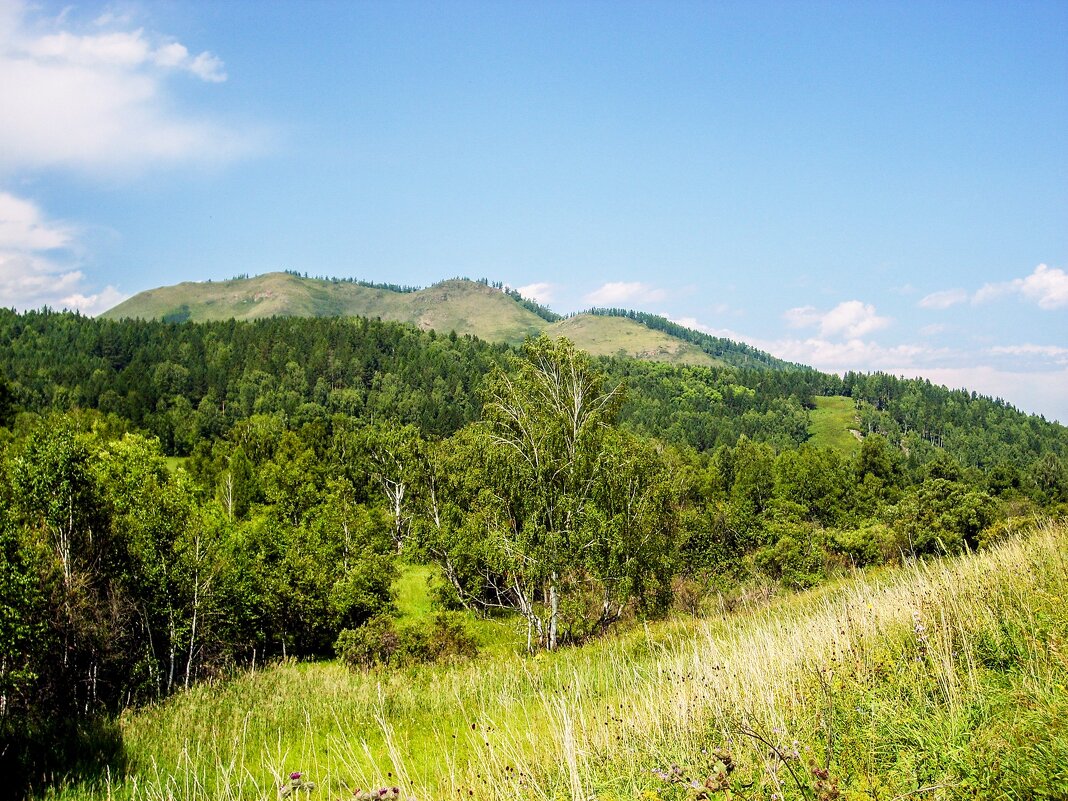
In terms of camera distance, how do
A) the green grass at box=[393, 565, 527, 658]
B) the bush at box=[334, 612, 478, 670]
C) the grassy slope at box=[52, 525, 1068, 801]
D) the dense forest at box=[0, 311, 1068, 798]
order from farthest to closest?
1. the bush at box=[334, 612, 478, 670]
2. the green grass at box=[393, 565, 527, 658]
3. the dense forest at box=[0, 311, 1068, 798]
4. the grassy slope at box=[52, 525, 1068, 801]

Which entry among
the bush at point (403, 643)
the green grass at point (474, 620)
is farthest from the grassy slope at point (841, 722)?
the bush at point (403, 643)

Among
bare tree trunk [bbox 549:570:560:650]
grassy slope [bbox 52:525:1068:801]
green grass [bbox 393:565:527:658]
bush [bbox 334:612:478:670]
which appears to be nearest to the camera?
grassy slope [bbox 52:525:1068:801]

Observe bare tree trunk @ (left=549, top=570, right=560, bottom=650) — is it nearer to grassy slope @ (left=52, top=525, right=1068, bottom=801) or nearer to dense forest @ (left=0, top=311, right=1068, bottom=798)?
dense forest @ (left=0, top=311, right=1068, bottom=798)

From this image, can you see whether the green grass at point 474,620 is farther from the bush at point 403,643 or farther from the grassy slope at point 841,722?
the grassy slope at point 841,722

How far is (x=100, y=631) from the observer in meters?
22.7

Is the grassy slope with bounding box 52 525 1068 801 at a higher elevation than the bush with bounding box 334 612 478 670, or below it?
higher

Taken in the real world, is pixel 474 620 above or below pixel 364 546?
below

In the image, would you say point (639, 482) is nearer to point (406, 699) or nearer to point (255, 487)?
point (406, 699)

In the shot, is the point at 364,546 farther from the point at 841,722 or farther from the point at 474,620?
the point at 841,722

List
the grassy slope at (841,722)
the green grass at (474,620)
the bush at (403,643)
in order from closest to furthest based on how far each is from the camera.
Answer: the grassy slope at (841,722) < the green grass at (474,620) < the bush at (403,643)

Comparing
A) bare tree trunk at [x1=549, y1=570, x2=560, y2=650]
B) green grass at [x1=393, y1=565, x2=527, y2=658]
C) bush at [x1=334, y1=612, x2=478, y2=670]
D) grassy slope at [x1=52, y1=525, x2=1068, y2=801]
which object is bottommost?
green grass at [x1=393, y1=565, x2=527, y2=658]

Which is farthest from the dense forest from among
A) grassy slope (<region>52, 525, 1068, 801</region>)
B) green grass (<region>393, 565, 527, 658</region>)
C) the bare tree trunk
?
grassy slope (<region>52, 525, 1068, 801</region>)

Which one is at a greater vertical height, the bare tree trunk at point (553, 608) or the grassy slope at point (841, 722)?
the grassy slope at point (841, 722)

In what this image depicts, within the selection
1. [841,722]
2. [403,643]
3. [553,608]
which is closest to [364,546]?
[403,643]
